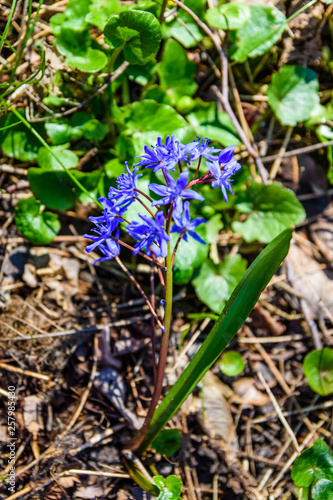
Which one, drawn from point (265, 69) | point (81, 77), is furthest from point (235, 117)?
point (81, 77)

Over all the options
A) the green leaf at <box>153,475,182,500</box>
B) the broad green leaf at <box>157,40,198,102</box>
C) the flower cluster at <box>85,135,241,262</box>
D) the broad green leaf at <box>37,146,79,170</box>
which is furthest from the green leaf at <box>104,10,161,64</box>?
the green leaf at <box>153,475,182,500</box>

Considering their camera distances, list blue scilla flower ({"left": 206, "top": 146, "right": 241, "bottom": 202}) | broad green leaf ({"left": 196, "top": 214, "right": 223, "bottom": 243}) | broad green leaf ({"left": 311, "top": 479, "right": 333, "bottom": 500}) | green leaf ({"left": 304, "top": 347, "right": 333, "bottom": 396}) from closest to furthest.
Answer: blue scilla flower ({"left": 206, "top": 146, "right": 241, "bottom": 202})
broad green leaf ({"left": 311, "top": 479, "right": 333, "bottom": 500})
green leaf ({"left": 304, "top": 347, "right": 333, "bottom": 396})
broad green leaf ({"left": 196, "top": 214, "right": 223, "bottom": 243})

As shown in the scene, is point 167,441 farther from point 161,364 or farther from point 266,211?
point 266,211

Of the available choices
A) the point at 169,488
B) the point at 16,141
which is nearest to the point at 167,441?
the point at 169,488

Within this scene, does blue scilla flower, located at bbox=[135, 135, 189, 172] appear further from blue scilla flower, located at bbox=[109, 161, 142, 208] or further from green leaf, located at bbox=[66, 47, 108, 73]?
green leaf, located at bbox=[66, 47, 108, 73]

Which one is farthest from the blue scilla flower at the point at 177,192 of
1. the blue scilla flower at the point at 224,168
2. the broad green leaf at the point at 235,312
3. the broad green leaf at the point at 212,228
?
the broad green leaf at the point at 212,228

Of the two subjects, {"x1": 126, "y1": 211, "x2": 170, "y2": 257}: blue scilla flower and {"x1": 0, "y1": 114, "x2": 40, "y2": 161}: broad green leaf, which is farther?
{"x1": 0, "y1": 114, "x2": 40, "y2": 161}: broad green leaf

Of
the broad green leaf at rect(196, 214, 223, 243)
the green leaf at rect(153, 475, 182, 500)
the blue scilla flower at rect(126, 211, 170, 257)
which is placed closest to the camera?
the blue scilla flower at rect(126, 211, 170, 257)
